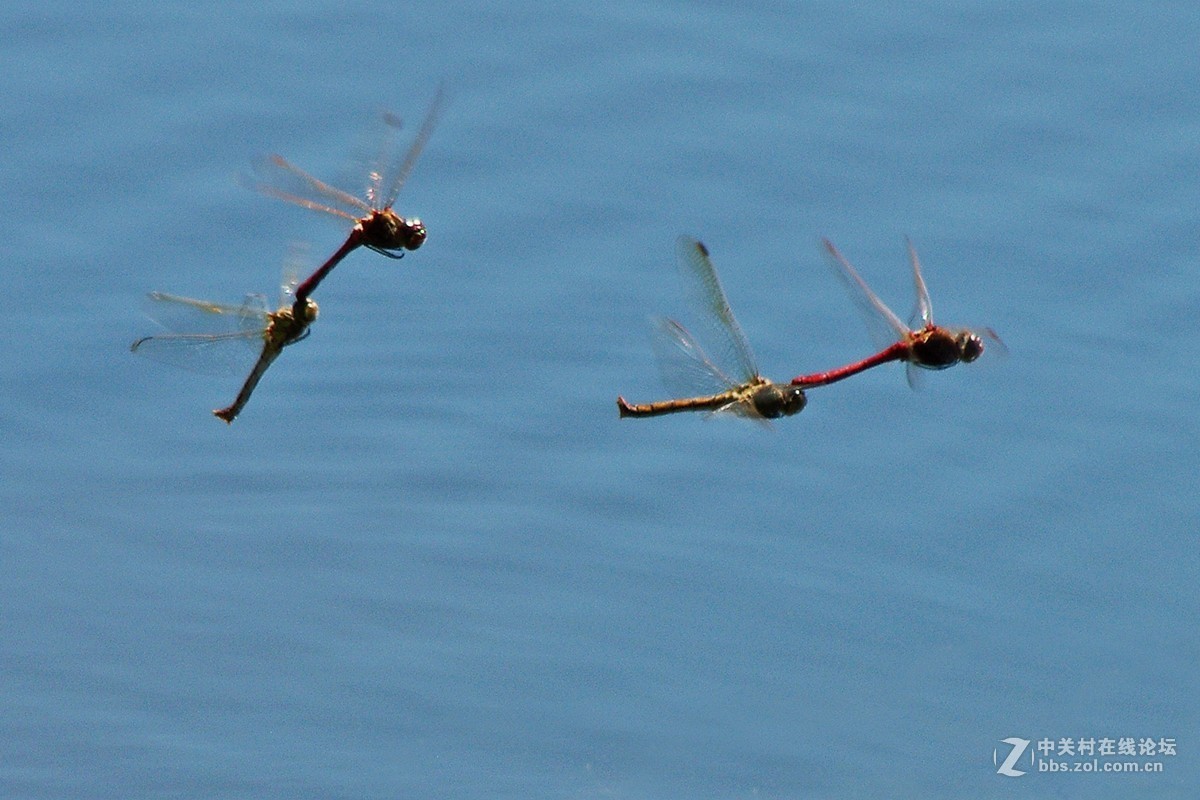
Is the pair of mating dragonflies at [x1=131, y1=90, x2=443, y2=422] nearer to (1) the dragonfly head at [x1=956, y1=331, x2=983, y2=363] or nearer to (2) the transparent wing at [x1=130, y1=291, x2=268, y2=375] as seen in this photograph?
(2) the transparent wing at [x1=130, y1=291, x2=268, y2=375]

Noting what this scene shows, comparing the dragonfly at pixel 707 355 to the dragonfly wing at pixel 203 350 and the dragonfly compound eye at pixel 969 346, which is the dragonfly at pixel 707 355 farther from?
the dragonfly wing at pixel 203 350

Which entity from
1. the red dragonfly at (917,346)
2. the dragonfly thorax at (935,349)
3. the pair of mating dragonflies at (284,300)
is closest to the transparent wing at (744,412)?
the red dragonfly at (917,346)

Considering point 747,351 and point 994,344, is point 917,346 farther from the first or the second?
point 747,351

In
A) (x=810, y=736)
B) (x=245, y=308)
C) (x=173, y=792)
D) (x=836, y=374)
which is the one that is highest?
(x=836, y=374)

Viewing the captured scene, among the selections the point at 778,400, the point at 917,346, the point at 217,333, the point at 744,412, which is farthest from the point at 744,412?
the point at 217,333

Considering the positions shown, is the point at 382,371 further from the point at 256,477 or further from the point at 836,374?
the point at 836,374

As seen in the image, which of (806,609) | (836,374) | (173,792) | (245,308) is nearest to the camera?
(836,374)

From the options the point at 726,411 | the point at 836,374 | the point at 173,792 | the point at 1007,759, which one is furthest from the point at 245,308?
the point at 1007,759
